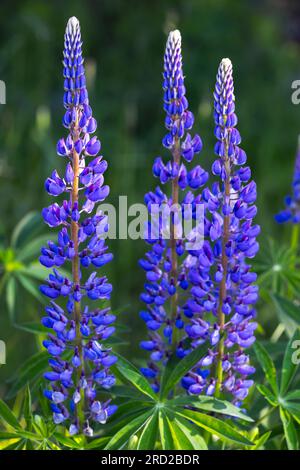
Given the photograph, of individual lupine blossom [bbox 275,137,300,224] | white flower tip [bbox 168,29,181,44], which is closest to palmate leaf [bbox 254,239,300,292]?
individual lupine blossom [bbox 275,137,300,224]

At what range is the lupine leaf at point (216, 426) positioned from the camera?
2.04 m

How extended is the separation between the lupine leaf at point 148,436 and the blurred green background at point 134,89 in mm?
1946

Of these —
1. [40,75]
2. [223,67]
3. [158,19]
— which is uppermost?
[158,19]

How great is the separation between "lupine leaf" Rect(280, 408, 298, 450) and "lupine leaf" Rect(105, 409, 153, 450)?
370 millimetres

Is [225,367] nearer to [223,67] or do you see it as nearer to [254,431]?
[254,431]

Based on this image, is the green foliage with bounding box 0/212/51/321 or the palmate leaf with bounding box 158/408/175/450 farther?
the green foliage with bounding box 0/212/51/321

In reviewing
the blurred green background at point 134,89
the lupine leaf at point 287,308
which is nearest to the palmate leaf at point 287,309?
the lupine leaf at point 287,308

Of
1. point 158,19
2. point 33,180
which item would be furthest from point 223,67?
point 158,19

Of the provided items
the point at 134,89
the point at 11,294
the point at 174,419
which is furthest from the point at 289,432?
the point at 134,89

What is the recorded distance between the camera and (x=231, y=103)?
2016 mm

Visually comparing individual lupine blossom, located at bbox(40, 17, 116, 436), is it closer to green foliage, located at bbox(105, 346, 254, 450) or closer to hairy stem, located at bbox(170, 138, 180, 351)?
green foliage, located at bbox(105, 346, 254, 450)

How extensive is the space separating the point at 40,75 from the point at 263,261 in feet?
9.52

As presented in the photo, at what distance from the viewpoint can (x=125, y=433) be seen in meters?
2.10

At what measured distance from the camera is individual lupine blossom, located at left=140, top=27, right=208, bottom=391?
2.07 meters
